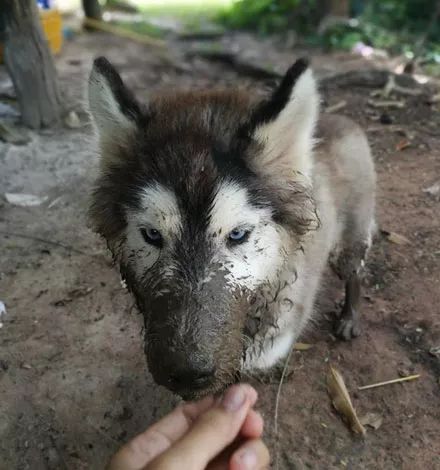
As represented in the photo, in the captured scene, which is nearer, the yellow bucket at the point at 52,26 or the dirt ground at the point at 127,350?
the dirt ground at the point at 127,350

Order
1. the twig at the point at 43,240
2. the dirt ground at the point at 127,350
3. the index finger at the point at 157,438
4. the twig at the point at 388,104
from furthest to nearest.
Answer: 1. the twig at the point at 388,104
2. the twig at the point at 43,240
3. the dirt ground at the point at 127,350
4. the index finger at the point at 157,438

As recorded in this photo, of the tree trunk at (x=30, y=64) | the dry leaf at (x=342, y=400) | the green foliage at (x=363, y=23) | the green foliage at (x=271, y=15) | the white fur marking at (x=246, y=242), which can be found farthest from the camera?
the green foliage at (x=271, y=15)

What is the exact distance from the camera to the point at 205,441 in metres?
1.94

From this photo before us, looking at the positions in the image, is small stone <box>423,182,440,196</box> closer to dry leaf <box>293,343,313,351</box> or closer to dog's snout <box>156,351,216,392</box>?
dry leaf <box>293,343,313,351</box>

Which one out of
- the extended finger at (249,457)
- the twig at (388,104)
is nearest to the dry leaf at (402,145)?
the twig at (388,104)

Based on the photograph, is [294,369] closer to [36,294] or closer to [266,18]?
[36,294]

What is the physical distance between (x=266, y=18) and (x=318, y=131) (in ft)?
36.2

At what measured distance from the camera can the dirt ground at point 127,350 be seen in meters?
3.29

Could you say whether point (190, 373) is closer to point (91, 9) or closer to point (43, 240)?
point (43, 240)

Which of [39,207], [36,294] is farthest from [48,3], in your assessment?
[36,294]

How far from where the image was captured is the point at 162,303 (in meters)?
2.44

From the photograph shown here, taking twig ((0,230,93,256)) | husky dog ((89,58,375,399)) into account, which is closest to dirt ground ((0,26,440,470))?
twig ((0,230,93,256))

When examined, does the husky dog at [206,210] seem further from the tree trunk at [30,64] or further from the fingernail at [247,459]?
the tree trunk at [30,64]

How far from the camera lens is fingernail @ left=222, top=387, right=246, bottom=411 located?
2115 mm
